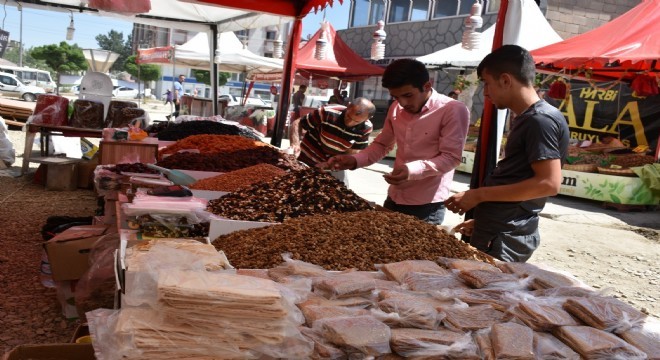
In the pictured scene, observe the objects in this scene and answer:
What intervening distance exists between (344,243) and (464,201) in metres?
0.63

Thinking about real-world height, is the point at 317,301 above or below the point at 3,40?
below

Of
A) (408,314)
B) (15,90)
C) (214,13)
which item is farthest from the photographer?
(15,90)

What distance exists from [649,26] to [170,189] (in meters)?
6.70

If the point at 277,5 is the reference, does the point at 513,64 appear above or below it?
below

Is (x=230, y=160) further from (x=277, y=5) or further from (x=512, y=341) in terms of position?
(x=277, y=5)

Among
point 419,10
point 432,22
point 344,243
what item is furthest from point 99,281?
point 419,10

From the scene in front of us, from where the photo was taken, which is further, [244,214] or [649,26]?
[649,26]

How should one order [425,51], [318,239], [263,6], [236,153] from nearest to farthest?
[318,239] → [236,153] → [263,6] → [425,51]

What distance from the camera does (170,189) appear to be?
106 inches

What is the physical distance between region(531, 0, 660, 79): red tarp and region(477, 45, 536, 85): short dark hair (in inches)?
202

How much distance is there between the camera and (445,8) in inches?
734

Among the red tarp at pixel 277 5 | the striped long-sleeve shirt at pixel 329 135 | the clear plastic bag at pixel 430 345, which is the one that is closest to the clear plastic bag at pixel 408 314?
the clear plastic bag at pixel 430 345

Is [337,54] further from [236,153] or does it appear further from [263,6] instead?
[236,153]

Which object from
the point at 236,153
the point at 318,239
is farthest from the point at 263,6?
the point at 318,239
